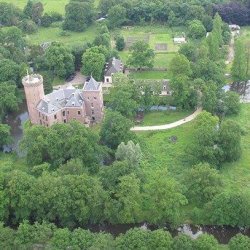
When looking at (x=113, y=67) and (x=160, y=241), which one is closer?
(x=160, y=241)

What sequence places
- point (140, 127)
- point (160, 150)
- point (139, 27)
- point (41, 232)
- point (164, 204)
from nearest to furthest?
1. point (41, 232)
2. point (164, 204)
3. point (160, 150)
4. point (140, 127)
5. point (139, 27)

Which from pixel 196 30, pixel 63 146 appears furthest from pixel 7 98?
pixel 196 30

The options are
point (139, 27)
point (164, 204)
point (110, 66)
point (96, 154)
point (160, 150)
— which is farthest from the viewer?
point (139, 27)

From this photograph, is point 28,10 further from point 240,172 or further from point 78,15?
point 240,172

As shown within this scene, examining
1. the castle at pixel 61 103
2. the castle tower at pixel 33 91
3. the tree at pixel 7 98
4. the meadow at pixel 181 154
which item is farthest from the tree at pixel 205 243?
the tree at pixel 7 98

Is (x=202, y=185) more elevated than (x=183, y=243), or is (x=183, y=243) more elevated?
(x=202, y=185)

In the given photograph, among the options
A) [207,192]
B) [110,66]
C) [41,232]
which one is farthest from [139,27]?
[41,232]

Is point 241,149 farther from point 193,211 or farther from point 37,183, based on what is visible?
point 37,183
